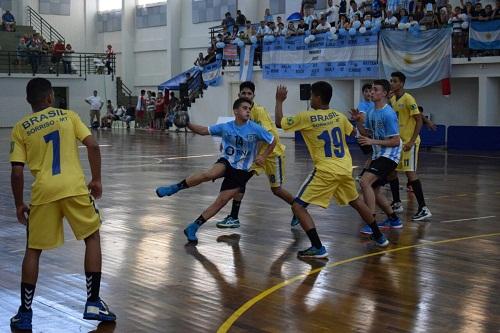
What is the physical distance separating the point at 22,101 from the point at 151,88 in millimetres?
7367

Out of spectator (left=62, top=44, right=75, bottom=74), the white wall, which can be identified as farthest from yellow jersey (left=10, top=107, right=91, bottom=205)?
spectator (left=62, top=44, right=75, bottom=74)

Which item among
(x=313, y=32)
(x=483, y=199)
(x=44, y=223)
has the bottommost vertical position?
(x=483, y=199)

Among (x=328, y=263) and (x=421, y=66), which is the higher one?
(x=421, y=66)

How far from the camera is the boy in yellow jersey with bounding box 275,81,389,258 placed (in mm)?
8625

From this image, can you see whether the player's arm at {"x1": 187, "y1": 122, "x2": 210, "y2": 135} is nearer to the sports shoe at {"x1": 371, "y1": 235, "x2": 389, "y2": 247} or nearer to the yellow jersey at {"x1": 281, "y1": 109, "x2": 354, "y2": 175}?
the yellow jersey at {"x1": 281, "y1": 109, "x2": 354, "y2": 175}

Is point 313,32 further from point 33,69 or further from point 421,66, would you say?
point 33,69

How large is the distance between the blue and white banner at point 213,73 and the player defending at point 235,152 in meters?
28.3

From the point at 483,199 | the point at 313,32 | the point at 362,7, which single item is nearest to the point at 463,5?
the point at 362,7

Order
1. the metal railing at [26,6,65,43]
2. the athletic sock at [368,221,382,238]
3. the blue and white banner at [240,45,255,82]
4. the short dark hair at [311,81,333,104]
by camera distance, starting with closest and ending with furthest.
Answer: the short dark hair at [311,81,333,104] < the athletic sock at [368,221,382,238] < the blue and white banner at [240,45,255,82] < the metal railing at [26,6,65,43]

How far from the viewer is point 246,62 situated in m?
35.7

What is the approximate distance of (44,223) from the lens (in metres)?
6.06

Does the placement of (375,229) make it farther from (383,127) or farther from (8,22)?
(8,22)

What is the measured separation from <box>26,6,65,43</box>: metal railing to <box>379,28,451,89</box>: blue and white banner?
2604 cm

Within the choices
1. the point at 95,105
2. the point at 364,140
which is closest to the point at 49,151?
the point at 364,140
